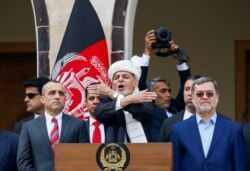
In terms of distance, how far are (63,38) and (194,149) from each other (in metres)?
2.47

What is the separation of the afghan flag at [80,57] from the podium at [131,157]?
72.6 inches

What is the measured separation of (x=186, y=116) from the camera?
960cm

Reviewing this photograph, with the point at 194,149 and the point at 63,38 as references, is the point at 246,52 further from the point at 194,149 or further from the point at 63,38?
the point at 194,149

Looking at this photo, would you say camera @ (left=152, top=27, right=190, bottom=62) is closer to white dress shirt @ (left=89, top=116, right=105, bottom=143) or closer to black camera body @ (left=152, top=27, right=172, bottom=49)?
black camera body @ (left=152, top=27, right=172, bottom=49)

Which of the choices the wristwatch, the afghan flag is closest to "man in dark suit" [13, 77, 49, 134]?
the afghan flag

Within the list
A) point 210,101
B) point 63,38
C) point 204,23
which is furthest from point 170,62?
point 210,101

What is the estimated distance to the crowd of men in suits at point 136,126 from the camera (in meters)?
8.59

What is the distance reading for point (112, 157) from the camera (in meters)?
8.41

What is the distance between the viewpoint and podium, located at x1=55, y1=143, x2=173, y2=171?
27.2ft

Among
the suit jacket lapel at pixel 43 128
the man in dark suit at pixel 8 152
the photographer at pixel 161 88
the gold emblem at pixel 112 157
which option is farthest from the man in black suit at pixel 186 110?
the man in dark suit at pixel 8 152

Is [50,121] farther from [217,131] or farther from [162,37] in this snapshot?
[217,131]

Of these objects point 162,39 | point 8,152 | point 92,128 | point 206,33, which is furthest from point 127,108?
point 206,33

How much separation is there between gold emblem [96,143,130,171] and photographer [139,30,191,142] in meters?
1.07

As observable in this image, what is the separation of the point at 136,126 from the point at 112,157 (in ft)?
1.83
